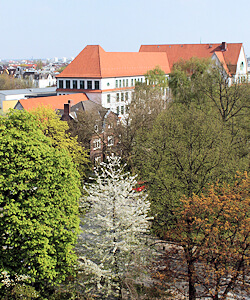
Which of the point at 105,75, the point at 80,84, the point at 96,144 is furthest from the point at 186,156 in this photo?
the point at 80,84

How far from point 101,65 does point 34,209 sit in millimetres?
48100

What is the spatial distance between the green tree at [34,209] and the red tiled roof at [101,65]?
44225 mm

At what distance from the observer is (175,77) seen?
194 ft

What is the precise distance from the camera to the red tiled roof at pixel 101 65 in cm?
6375

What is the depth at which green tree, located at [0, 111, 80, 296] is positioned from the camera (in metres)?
18.3

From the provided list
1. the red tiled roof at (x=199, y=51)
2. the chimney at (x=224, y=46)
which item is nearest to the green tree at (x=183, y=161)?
the red tiled roof at (x=199, y=51)

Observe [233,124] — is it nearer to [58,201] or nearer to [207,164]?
[207,164]

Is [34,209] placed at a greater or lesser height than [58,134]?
lesser

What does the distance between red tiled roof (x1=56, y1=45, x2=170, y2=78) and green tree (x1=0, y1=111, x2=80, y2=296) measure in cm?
4423

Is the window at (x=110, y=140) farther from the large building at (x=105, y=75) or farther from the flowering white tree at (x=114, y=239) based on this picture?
the flowering white tree at (x=114, y=239)

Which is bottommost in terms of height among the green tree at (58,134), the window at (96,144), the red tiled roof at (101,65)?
the window at (96,144)

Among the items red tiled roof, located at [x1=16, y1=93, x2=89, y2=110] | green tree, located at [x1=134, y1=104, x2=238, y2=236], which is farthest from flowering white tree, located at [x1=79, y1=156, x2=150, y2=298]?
red tiled roof, located at [x1=16, y1=93, x2=89, y2=110]

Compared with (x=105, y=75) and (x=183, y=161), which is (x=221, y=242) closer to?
(x=183, y=161)

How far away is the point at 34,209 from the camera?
18516 millimetres
